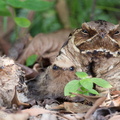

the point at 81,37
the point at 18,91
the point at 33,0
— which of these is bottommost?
the point at 18,91

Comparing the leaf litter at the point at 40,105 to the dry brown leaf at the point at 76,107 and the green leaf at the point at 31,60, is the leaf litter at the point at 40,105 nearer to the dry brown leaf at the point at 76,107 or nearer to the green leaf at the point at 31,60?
the dry brown leaf at the point at 76,107

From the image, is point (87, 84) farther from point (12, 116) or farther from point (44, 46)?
point (44, 46)

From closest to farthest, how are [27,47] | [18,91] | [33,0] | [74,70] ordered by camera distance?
1. [18,91]
2. [74,70]
3. [33,0]
4. [27,47]

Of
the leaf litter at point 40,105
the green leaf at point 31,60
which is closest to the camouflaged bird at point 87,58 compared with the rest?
the leaf litter at point 40,105

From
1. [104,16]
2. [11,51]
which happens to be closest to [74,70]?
[11,51]

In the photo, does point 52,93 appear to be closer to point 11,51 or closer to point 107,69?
point 107,69

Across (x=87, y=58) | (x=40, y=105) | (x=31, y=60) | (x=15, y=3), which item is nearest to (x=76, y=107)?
(x=40, y=105)
